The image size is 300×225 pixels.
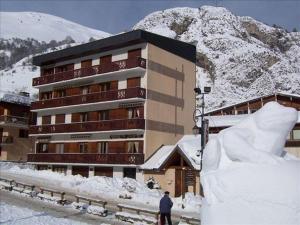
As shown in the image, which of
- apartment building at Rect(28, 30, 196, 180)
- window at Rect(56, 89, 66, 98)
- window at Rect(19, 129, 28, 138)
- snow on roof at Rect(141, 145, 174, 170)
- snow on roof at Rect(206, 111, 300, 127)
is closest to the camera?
snow on roof at Rect(141, 145, 174, 170)

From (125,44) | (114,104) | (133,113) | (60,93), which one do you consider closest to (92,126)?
(114,104)

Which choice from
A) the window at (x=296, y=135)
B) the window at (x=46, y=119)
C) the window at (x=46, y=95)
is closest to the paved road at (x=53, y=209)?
the window at (x=46, y=119)

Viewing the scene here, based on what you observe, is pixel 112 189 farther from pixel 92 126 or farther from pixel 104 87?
pixel 104 87

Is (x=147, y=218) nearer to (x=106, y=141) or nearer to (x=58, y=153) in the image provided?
(x=106, y=141)

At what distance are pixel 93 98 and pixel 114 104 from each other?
2356mm

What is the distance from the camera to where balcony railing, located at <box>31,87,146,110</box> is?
40.9 meters

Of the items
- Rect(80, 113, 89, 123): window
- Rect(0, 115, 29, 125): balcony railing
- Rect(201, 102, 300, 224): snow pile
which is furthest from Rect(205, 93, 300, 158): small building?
Rect(201, 102, 300, 224): snow pile

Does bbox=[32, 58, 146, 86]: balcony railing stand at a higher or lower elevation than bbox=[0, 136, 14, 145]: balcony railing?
higher

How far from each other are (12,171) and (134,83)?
16.0m

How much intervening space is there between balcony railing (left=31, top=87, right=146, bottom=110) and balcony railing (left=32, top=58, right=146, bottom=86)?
2.05 meters

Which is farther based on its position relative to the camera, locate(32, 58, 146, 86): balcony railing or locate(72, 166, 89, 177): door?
locate(72, 166, 89, 177): door

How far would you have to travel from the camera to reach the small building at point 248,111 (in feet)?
125

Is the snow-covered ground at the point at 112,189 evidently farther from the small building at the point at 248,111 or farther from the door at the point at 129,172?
the small building at the point at 248,111

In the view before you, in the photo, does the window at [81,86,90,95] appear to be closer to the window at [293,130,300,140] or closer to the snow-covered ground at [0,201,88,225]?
the window at [293,130,300,140]
